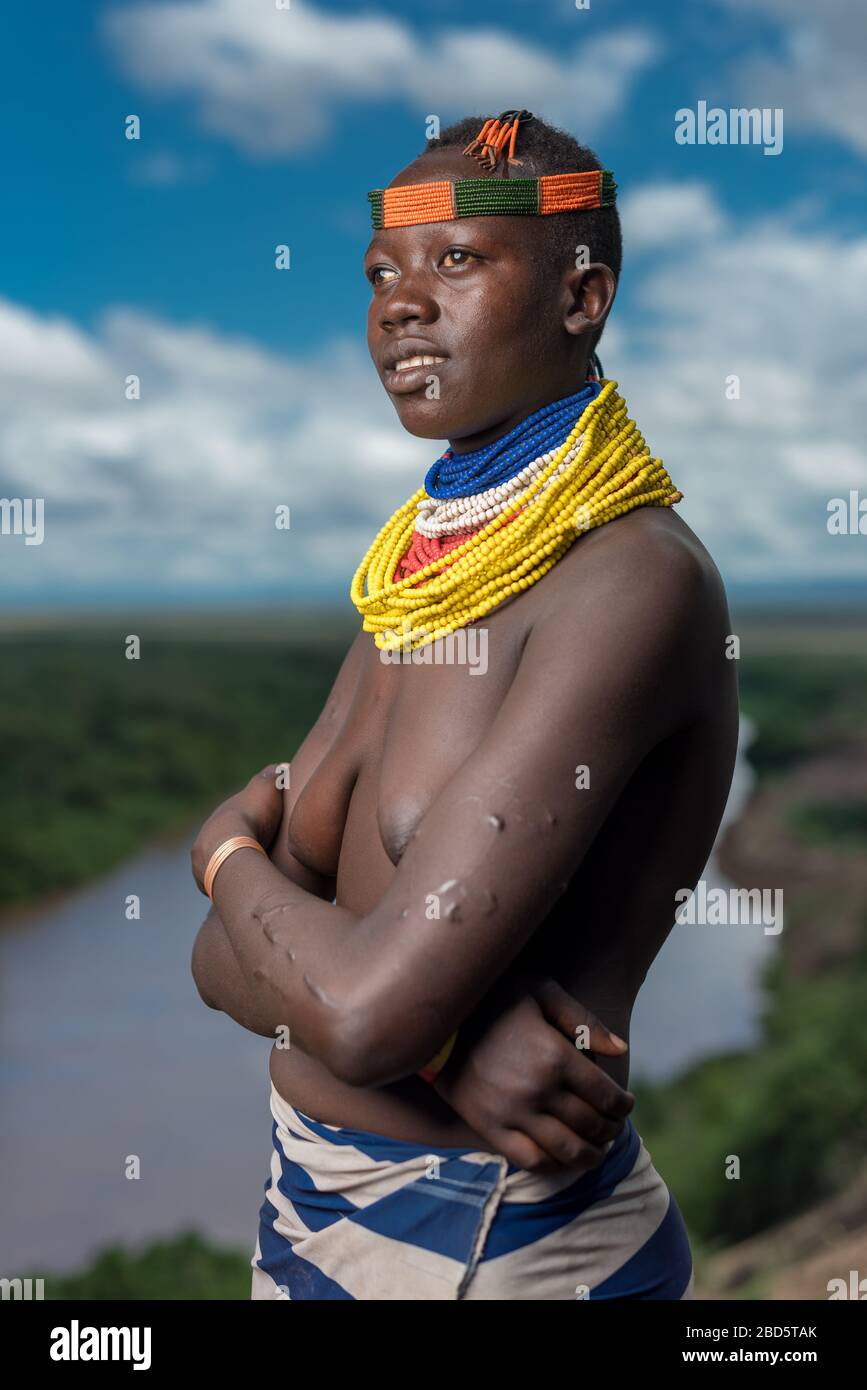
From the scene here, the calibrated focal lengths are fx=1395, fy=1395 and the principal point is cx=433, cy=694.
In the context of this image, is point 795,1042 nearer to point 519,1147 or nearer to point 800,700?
point 800,700

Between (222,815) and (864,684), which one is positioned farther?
(864,684)

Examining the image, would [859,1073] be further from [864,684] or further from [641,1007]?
[864,684]

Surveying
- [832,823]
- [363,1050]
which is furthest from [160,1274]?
[832,823]

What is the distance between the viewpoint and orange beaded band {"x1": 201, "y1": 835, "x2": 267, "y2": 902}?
188 centimetres

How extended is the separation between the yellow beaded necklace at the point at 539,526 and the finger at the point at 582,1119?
0.59m

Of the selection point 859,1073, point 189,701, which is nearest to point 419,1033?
point 859,1073

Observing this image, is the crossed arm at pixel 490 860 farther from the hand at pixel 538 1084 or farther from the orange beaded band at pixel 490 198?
the orange beaded band at pixel 490 198

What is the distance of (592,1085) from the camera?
1565 mm

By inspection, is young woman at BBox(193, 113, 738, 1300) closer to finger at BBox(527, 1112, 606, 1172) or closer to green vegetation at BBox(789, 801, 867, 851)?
finger at BBox(527, 1112, 606, 1172)

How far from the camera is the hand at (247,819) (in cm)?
193

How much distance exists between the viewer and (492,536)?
175 centimetres

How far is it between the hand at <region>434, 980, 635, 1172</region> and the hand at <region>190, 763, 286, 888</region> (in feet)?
1.64

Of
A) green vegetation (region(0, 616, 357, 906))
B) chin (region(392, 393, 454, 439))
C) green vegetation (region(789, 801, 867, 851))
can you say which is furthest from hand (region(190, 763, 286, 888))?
green vegetation (region(789, 801, 867, 851))
